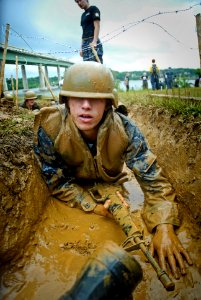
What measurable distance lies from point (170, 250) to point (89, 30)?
4698mm

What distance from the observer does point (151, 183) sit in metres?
2.69

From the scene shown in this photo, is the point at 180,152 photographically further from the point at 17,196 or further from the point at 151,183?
the point at 17,196

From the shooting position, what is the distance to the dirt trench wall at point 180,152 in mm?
2817

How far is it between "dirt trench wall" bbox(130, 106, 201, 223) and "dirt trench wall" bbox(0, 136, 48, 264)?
1.66 m

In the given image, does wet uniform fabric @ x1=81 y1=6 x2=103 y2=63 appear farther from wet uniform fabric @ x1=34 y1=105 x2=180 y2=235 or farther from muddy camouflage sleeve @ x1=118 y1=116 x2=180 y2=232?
muddy camouflage sleeve @ x1=118 y1=116 x2=180 y2=232

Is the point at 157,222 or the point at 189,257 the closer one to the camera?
the point at 189,257

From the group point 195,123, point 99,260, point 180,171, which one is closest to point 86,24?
point 195,123

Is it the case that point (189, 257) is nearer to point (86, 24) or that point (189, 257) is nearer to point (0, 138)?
point (0, 138)

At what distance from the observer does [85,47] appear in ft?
18.2

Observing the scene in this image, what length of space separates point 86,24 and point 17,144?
134 inches

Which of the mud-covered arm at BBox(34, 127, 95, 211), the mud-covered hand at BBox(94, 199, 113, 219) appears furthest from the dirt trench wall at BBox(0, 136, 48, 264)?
the mud-covered hand at BBox(94, 199, 113, 219)

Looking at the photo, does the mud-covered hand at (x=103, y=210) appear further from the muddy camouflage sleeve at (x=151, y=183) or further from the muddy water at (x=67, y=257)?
the muddy camouflage sleeve at (x=151, y=183)

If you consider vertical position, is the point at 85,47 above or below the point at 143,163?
above

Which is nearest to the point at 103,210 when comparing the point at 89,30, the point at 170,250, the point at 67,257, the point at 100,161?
the point at 100,161
